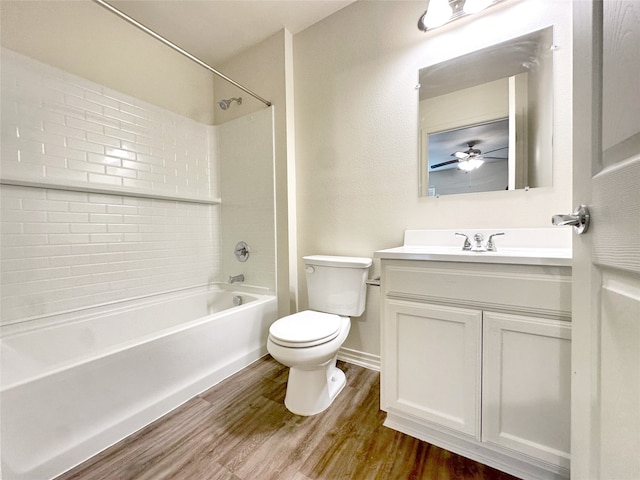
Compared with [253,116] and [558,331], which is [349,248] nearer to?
[558,331]

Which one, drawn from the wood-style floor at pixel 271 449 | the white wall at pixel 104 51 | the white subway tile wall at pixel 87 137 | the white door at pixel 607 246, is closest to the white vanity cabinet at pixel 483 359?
the wood-style floor at pixel 271 449

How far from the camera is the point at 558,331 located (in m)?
0.83

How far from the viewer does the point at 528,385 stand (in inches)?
34.6

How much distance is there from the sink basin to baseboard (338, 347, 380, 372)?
2.66 feet

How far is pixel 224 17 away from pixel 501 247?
2297mm

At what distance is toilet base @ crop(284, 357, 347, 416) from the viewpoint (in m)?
1.32

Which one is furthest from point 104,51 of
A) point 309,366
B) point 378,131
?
point 309,366

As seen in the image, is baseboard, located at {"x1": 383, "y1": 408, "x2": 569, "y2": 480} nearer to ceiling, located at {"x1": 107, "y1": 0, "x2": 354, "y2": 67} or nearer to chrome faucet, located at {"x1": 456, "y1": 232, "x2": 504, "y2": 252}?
chrome faucet, located at {"x1": 456, "y1": 232, "x2": 504, "y2": 252}

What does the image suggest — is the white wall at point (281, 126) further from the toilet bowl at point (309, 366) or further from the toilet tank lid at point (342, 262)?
the toilet bowl at point (309, 366)

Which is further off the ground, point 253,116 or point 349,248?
point 253,116

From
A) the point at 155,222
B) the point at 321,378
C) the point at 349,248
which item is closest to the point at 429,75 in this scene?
the point at 349,248

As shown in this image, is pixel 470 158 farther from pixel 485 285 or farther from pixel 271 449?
pixel 271 449

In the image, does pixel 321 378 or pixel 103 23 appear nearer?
pixel 321 378

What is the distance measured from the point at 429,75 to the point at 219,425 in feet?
7.07
